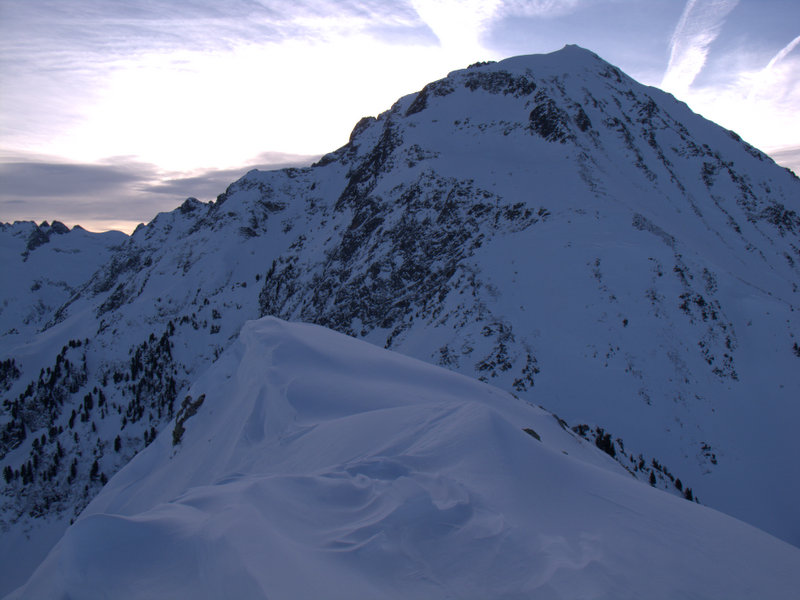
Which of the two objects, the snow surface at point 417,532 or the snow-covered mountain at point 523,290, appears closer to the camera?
the snow surface at point 417,532

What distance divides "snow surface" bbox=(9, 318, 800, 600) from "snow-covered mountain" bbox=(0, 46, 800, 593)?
12.5 metres

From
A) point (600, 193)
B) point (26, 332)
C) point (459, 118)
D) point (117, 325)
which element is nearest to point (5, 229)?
point (26, 332)

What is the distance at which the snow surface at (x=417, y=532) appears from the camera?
4273mm

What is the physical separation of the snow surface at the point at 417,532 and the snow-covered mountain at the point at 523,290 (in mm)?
12510

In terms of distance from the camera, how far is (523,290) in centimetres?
2697

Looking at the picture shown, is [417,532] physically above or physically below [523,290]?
below

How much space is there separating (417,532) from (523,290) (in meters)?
23.4

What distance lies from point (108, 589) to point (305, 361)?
909 cm

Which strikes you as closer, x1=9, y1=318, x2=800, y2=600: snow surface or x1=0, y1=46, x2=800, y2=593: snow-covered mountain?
x1=9, y1=318, x2=800, y2=600: snow surface

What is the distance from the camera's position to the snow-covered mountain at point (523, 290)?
20609 millimetres

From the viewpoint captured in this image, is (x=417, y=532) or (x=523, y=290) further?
(x=523, y=290)

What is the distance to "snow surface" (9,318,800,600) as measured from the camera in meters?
4.27

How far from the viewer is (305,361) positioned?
1322 centimetres

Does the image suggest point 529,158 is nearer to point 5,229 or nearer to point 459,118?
point 459,118
